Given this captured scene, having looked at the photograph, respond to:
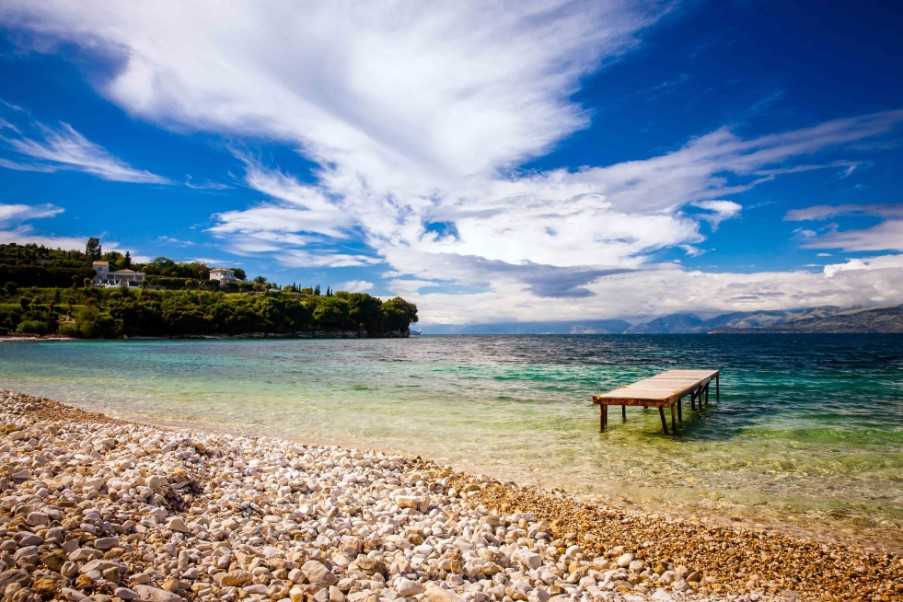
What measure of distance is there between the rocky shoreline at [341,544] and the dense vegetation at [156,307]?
108684mm

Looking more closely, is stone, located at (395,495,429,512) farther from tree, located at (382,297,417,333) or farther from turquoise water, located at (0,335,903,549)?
tree, located at (382,297,417,333)

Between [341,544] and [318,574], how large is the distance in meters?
0.78

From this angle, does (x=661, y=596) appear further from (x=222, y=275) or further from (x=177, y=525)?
(x=222, y=275)

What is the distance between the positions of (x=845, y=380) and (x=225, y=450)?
34633 mm

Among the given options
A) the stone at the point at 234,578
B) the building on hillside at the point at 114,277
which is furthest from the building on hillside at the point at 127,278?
the stone at the point at 234,578

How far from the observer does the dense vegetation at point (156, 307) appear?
94938 millimetres

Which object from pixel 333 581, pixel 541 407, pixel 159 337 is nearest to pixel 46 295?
pixel 159 337

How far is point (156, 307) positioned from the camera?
113m

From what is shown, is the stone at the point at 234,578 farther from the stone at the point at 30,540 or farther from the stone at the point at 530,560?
the stone at the point at 530,560

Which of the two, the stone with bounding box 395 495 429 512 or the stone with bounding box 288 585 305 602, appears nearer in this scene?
the stone with bounding box 288 585 305 602

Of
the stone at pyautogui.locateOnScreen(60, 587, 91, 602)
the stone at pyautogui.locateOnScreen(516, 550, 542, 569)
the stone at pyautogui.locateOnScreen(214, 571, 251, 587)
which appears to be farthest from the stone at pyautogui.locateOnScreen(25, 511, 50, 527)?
the stone at pyautogui.locateOnScreen(516, 550, 542, 569)

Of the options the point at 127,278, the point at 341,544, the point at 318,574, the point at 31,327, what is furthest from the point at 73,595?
the point at 127,278

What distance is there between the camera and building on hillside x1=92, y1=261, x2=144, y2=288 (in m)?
144

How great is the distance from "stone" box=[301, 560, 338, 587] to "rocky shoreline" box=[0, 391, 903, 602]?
0.01m
